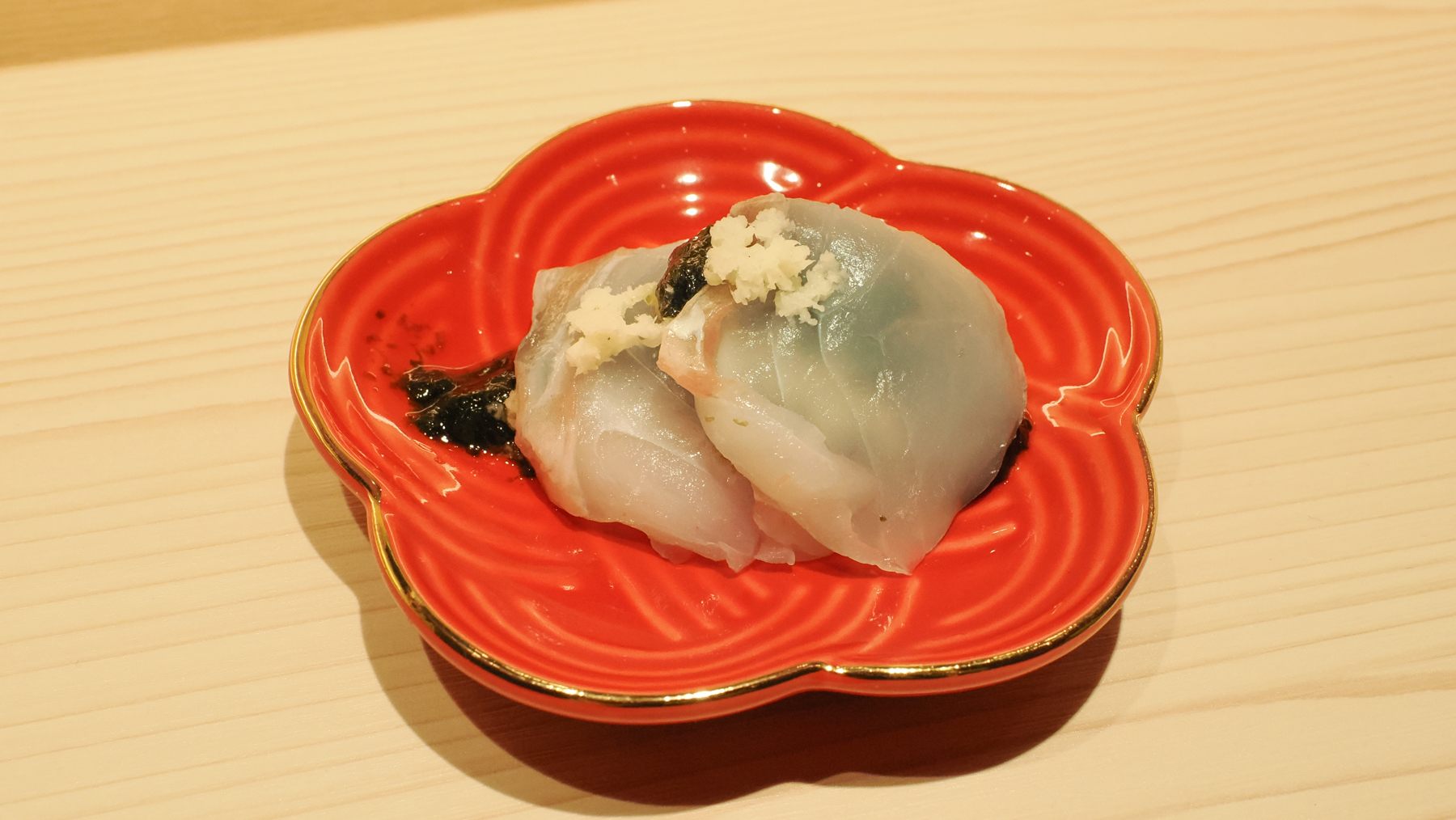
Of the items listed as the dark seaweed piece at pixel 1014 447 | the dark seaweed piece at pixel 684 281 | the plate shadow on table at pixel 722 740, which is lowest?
the plate shadow on table at pixel 722 740

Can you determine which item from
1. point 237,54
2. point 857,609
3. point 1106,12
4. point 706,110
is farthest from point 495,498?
point 1106,12

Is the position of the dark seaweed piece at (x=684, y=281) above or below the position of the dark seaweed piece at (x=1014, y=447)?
above

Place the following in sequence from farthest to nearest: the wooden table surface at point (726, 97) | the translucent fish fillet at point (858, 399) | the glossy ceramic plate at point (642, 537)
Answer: the translucent fish fillet at point (858, 399)
the wooden table surface at point (726, 97)
the glossy ceramic plate at point (642, 537)

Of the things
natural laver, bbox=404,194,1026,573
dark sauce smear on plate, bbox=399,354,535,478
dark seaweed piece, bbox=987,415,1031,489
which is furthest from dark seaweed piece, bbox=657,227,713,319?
dark seaweed piece, bbox=987,415,1031,489

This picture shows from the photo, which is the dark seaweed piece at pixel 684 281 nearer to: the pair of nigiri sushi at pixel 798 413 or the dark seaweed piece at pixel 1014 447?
the pair of nigiri sushi at pixel 798 413

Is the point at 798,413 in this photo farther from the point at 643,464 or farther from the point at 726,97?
the point at 726,97

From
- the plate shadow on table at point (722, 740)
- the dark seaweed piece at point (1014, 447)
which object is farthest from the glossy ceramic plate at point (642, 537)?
the plate shadow on table at point (722, 740)

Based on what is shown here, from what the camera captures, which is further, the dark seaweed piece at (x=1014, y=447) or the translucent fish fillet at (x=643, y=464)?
the dark seaweed piece at (x=1014, y=447)
